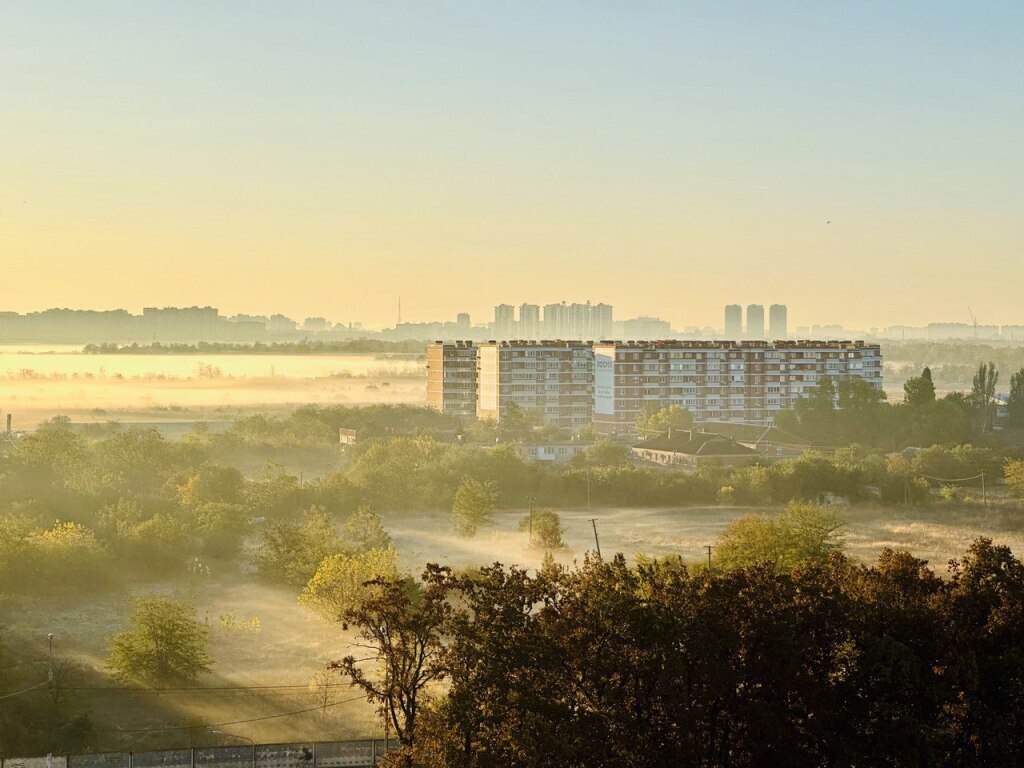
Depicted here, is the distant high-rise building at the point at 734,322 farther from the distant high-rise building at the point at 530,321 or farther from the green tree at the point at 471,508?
the green tree at the point at 471,508

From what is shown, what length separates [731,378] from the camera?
54.2 meters

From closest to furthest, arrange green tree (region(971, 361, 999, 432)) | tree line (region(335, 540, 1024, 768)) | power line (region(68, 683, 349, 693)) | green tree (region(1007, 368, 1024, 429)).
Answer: tree line (region(335, 540, 1024, 768)) → power line (region(68, 683, 349, 693)) → green tree (region(971, 361, 999, 432)) → green tree (region(1007, 368, 1024, 429))

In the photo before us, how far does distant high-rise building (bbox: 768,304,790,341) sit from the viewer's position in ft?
440

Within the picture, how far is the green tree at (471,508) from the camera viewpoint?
1120 inches

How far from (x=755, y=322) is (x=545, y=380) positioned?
8482 centimetres

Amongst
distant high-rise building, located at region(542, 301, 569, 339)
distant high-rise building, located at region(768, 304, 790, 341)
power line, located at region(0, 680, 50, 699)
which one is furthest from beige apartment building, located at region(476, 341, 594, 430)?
distant high-rise building, located at region(768, 304, 790, 341)

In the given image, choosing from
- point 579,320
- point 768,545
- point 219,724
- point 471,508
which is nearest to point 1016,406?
point 471,508

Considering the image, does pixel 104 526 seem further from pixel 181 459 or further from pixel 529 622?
pixel 529 622

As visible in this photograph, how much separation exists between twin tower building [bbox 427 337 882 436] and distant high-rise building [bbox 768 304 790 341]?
79.1 m

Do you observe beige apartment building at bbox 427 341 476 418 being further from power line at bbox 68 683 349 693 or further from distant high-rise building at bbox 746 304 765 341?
distant high-rise building at bbox 746 304 765 341

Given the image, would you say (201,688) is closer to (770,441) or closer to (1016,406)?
(770,441)

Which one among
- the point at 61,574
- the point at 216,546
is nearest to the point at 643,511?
the point at 216,546

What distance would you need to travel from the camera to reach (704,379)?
177 feet

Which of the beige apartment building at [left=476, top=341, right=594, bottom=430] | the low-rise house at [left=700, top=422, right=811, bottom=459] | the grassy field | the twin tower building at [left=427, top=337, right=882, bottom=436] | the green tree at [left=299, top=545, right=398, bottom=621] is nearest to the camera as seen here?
the grassy field
